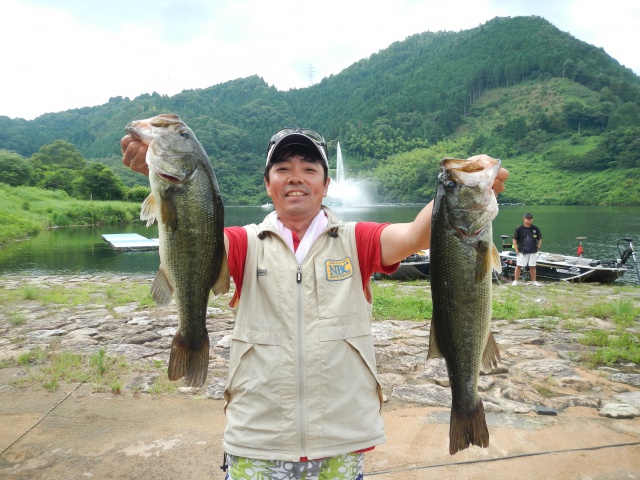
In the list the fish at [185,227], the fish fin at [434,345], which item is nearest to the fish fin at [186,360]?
the fish at [185,227]

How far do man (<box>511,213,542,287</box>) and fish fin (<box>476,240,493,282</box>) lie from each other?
13.2 metres

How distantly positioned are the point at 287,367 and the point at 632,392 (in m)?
4.99

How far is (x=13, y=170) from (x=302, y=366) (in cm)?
6630

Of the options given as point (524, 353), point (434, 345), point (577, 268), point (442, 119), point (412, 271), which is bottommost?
point (577, 268)

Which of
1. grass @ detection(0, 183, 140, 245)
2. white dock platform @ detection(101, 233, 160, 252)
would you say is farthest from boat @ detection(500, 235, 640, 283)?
grass @ detection(0, 183, 140, 245)

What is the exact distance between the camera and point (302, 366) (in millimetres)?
2201

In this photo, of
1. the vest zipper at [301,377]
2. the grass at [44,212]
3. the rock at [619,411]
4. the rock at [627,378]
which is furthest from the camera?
the grass at [44,212]

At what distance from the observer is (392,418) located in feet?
15.7

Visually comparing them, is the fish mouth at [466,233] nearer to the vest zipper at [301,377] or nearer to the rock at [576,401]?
the vest zipper at [301,377]

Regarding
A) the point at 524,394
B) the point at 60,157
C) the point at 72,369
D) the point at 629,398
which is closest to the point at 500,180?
the point at 524,394

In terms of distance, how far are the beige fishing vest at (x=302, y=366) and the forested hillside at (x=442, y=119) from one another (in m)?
70.4

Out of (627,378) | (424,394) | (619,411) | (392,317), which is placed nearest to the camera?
(619,411)

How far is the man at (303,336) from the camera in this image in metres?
2.18

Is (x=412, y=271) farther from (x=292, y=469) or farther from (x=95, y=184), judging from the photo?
(x=95, y=184)
